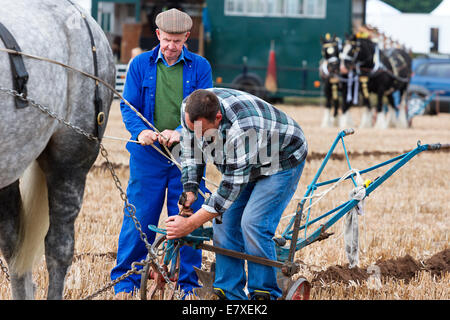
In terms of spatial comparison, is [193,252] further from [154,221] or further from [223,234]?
[223,234]

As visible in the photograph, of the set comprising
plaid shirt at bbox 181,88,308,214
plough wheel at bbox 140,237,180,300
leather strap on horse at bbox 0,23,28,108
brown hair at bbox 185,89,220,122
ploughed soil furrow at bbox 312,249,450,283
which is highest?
leather strap on horse at bbox 0,23,28,108

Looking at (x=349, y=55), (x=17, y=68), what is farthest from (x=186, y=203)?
(x=349, y=55)

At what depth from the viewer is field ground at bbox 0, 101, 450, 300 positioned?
412cm

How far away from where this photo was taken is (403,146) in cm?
1206

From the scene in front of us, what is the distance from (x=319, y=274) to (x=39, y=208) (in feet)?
6.10

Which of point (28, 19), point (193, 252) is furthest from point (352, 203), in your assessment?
point (28, 19)

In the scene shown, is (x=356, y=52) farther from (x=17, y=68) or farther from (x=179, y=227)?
(x=17, y=68)

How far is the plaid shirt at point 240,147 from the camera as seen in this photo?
3.20m

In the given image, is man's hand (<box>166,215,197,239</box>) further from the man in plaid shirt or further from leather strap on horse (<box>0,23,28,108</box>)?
leather strap on horse (<box>0,23,28,108</box>)

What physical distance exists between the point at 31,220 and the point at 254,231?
48.3 inches

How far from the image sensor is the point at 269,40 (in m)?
21.2

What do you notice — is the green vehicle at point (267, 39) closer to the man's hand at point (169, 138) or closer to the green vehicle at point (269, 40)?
the green vehicle at point (269, 40)

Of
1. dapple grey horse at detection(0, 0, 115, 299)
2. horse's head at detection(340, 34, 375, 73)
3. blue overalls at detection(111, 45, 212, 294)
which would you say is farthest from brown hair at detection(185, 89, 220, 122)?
horse's head at detection(340, 34, 375, 73)

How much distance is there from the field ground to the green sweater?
1.07 m
